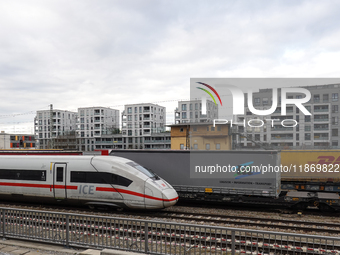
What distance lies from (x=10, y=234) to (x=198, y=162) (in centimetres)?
911

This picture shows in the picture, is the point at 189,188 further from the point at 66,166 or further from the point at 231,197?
the point at 66,166

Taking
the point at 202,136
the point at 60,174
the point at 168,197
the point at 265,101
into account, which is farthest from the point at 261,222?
the point at 265,101

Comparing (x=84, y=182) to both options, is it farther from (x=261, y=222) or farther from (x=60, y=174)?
(x=261, y=222)

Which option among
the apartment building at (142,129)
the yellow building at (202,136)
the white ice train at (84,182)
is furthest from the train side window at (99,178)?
the apartment building at (142,129)

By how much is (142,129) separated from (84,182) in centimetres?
7499

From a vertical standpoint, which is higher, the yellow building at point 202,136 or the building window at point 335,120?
the building window at point 335,120

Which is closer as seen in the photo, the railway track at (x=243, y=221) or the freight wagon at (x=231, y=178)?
the railway track at (x=243, y=221)

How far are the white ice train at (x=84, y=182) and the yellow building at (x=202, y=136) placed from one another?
2837cm

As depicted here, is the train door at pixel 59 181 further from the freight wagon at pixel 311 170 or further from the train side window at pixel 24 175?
the freight wagon at pixel 311 170

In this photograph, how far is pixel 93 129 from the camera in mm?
93750

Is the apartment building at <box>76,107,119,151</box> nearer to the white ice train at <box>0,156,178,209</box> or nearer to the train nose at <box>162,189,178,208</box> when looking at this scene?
the white ice train at <box>0,156,178,209</box>

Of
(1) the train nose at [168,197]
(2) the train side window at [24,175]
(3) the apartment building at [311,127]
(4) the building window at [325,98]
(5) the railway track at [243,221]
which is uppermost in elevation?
(4) the building window at [325,98]

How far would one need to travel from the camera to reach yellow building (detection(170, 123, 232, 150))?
Answer: 43.2m

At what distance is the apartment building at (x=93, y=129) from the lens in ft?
303
